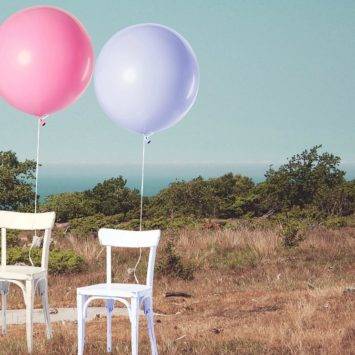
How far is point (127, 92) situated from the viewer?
748 cm

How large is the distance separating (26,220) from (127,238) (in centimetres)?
128

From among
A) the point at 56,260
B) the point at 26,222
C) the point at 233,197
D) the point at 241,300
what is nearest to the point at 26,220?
the point at 26,222

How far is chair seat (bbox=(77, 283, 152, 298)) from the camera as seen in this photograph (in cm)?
575

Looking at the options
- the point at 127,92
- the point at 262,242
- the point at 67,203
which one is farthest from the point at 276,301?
the point at 67,203

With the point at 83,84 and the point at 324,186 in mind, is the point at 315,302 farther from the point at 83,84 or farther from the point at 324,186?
the point at 324,186

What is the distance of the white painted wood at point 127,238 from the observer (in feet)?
20.3

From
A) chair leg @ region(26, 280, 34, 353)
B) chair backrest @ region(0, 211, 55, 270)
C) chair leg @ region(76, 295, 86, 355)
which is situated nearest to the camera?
chair leg @ region(76, 295, 86, 355)

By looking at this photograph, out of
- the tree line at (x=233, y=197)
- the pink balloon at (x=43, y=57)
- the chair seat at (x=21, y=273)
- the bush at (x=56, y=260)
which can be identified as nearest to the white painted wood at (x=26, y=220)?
the chair seat at (x=21, y=273)

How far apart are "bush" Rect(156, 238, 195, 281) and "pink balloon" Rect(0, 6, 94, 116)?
474cm

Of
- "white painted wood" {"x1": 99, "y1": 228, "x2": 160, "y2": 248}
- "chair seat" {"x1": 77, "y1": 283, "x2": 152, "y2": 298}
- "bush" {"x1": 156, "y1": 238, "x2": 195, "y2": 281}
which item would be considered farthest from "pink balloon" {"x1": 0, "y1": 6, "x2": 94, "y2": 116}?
"bush" {"x1": 156, "y1": 238, "x2": 195, "y2": 281}

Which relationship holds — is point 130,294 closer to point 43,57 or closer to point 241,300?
point 43,57

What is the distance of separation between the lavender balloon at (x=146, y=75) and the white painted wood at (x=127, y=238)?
4.89 ft

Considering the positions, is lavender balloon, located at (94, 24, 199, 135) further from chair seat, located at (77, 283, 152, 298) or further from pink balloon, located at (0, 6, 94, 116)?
chair seat, located at (77, 283, 152, 298)

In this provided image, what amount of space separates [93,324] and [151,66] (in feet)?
7.96
